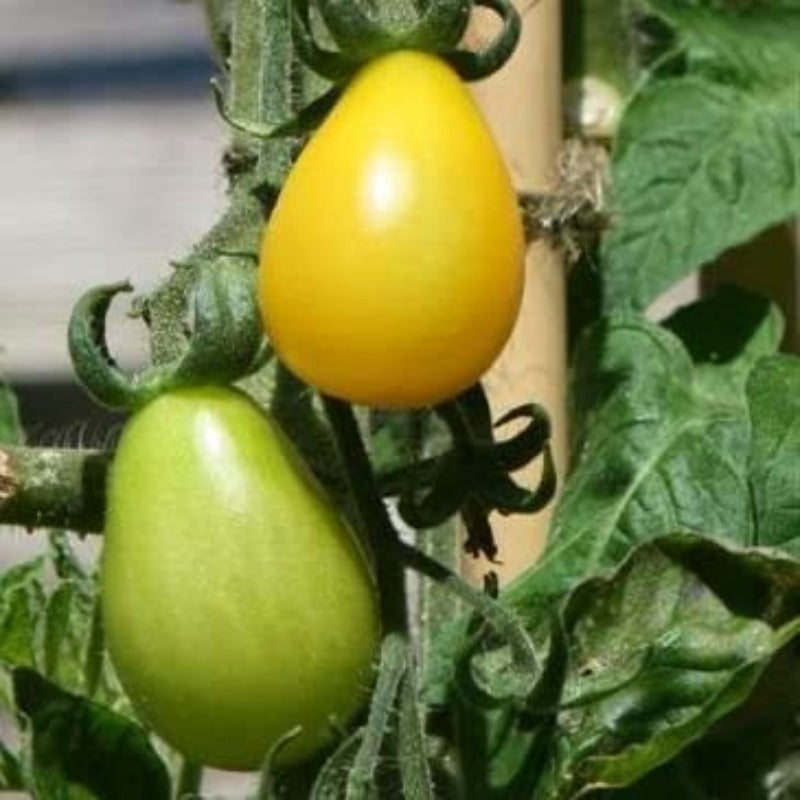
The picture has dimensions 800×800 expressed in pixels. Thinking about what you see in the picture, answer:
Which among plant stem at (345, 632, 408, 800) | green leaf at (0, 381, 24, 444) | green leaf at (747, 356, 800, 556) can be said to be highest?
plant stem at (345, 632, 408, 800)

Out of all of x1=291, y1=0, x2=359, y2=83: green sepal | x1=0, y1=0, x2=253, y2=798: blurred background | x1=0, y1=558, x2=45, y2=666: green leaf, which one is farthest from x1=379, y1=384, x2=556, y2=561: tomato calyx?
x1=0, y1=0, x2=253, y2=798: blurred background

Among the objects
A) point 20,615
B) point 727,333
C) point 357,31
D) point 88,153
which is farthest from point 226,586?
point 88,153

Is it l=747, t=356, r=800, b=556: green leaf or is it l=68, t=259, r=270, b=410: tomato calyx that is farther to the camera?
l=747, t=356, r=800, b=556: green leaf

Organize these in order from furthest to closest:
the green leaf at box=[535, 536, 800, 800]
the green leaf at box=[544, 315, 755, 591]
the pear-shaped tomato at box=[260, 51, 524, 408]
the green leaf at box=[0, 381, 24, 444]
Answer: the green leaf at box=[0, 381, 24, 444] < the green leaf at box=[544, 315, 755, 591] < the green leaf at box=[535, 536, 800, 800] < the pear-shaped tomato at box=[260, 51, 524, 408]

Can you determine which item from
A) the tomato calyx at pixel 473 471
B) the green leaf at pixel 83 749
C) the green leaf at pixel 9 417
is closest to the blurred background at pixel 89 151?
the green leaf at pixel 9 417

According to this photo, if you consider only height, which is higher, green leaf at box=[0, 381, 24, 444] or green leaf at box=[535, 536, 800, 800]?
green leaf at box=[535, 536, 800, 800]

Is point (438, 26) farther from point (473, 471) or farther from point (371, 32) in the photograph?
point (473, 471)

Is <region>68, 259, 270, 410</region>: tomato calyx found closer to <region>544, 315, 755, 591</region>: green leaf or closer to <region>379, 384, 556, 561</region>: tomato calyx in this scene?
<region>379, 384, 556, 561</region>: tomato calyx

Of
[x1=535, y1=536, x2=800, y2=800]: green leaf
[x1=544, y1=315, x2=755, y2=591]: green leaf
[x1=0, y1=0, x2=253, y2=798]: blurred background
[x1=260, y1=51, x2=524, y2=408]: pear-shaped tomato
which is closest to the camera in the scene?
[x1=260, y1=51, x2=524, y2=408]: pear-shaped tomato

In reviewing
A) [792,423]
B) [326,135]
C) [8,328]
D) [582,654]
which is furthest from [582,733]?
[8,328]
